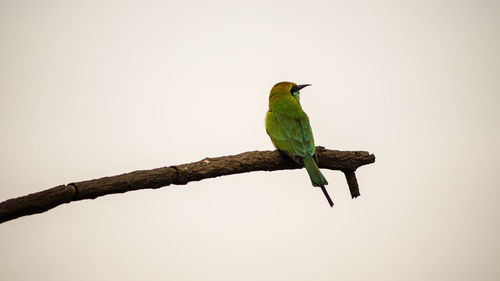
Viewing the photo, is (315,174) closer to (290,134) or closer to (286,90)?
(290,134)

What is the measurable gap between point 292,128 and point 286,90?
0.77 meters

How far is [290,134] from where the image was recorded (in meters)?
3.71

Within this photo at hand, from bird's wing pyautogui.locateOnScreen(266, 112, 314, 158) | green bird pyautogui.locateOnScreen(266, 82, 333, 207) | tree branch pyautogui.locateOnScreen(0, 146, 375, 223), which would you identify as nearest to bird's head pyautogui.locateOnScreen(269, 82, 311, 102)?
green bird pyautogui.locateOnScreen(266, 82, 333, 207)

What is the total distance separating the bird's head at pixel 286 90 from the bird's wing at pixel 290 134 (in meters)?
0.34

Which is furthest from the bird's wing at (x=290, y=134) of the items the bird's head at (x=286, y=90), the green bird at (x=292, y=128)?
the bird's head at (x=286, y=90)

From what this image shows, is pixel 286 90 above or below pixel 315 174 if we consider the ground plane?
above

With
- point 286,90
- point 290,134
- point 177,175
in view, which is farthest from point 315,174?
point 286,90

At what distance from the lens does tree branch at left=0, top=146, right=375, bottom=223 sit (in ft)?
8.57

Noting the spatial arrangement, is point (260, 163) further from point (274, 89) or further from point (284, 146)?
point (274, 89)

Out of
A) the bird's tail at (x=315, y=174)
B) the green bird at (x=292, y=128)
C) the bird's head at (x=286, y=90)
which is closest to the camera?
the bird's tail at (x=315, y=174)

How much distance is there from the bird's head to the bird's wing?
1.12ft

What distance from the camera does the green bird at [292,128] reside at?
3443 mm

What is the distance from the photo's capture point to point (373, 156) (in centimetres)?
354

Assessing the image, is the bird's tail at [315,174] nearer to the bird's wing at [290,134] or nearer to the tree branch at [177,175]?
the bird's wing at [290,134]
